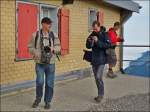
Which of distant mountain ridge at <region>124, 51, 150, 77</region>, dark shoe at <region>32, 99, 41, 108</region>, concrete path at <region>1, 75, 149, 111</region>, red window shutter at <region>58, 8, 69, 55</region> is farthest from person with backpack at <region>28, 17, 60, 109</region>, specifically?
distant mountain ridge at <region>124, 51, 150, 77</region>

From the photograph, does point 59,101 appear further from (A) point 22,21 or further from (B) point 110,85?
(B) point 110,85

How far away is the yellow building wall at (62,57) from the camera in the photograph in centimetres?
1054

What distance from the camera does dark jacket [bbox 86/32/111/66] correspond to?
994 centimetres

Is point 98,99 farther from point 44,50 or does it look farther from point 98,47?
point 44,50

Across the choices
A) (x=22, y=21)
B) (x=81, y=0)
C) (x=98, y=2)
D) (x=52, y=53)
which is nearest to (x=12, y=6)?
(x=22, y=21)

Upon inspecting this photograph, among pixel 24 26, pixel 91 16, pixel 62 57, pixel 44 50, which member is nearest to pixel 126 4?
pixel 91 16

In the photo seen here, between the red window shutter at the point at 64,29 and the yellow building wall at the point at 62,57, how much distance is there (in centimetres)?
23

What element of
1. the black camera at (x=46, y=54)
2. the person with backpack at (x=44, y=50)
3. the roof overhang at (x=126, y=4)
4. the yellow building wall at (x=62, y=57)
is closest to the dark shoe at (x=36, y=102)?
the person with backpack at (x=44, y=50)

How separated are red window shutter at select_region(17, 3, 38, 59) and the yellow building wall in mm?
178

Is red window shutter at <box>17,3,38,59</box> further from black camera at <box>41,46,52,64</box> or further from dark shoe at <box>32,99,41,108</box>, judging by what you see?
black camera at <box>41,46,52,64</box>

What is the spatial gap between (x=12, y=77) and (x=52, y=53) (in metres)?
2.16

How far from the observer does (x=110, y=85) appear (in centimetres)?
1338

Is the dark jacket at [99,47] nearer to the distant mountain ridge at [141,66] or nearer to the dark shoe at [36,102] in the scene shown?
the dark shoe at [36,102]

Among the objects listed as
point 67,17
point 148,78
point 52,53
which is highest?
point 67,17
